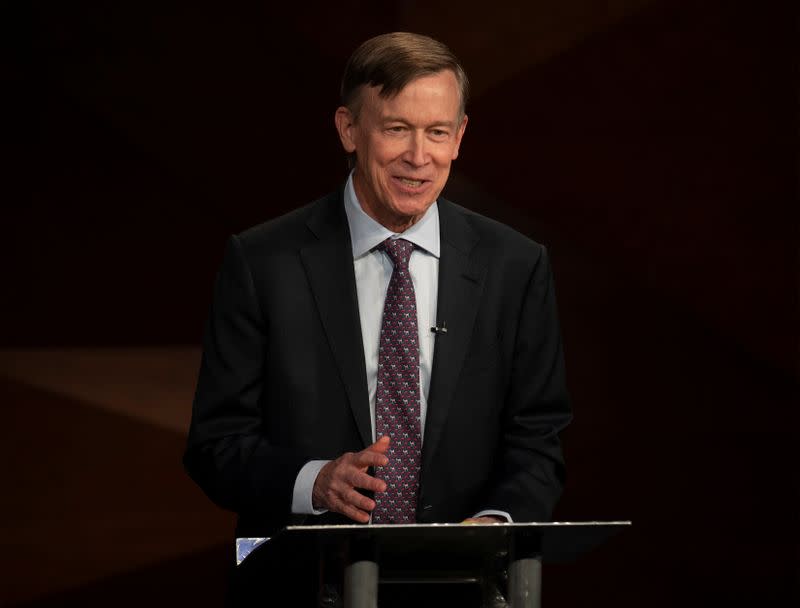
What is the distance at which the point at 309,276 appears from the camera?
2.62 m

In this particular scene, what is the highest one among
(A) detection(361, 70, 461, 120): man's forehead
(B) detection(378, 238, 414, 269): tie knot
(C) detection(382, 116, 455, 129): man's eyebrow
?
(A) detection(361, 70, 461, 120): man's forehead

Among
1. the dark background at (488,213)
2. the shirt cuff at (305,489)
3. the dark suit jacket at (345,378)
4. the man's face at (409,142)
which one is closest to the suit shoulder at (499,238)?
the dark suit jacket at (345,378)

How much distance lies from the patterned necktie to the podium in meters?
→ 0.32

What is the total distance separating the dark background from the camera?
3.94 m

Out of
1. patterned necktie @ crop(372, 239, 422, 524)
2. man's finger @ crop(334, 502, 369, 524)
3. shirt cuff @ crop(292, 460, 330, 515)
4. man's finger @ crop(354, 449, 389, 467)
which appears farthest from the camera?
patterned necktie @ crop(372, 239, 422, 524)

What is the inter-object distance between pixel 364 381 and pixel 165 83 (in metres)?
1.68

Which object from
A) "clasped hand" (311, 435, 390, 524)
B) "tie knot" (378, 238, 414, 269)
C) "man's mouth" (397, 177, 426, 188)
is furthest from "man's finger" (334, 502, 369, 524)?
"man's mouth" (397, 177, 426, 188)

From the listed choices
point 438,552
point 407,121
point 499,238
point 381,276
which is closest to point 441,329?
point 381,276

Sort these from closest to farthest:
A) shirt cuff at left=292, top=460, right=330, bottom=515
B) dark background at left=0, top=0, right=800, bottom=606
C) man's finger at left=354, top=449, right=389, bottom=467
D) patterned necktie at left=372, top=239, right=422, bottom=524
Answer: man's finger at left=354, top=449, right=389, bottom=467
shirt cuff at left=292, top=460, right=330, bottom=515
patterned necktie at left=372, top=239, right=422, bottom=524
dark background at left=0, top=0, right=800, bottom=606

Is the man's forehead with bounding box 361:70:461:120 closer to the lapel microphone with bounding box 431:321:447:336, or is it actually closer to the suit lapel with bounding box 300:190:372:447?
the suit lapel with bounding box 300:190:372:447

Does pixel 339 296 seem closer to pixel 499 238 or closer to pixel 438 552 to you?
pixel 499 238

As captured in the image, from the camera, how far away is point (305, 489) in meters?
2.39

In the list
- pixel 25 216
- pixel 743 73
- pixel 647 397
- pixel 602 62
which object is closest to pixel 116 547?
pixel 25 216

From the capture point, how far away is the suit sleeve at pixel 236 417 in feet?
8.05
